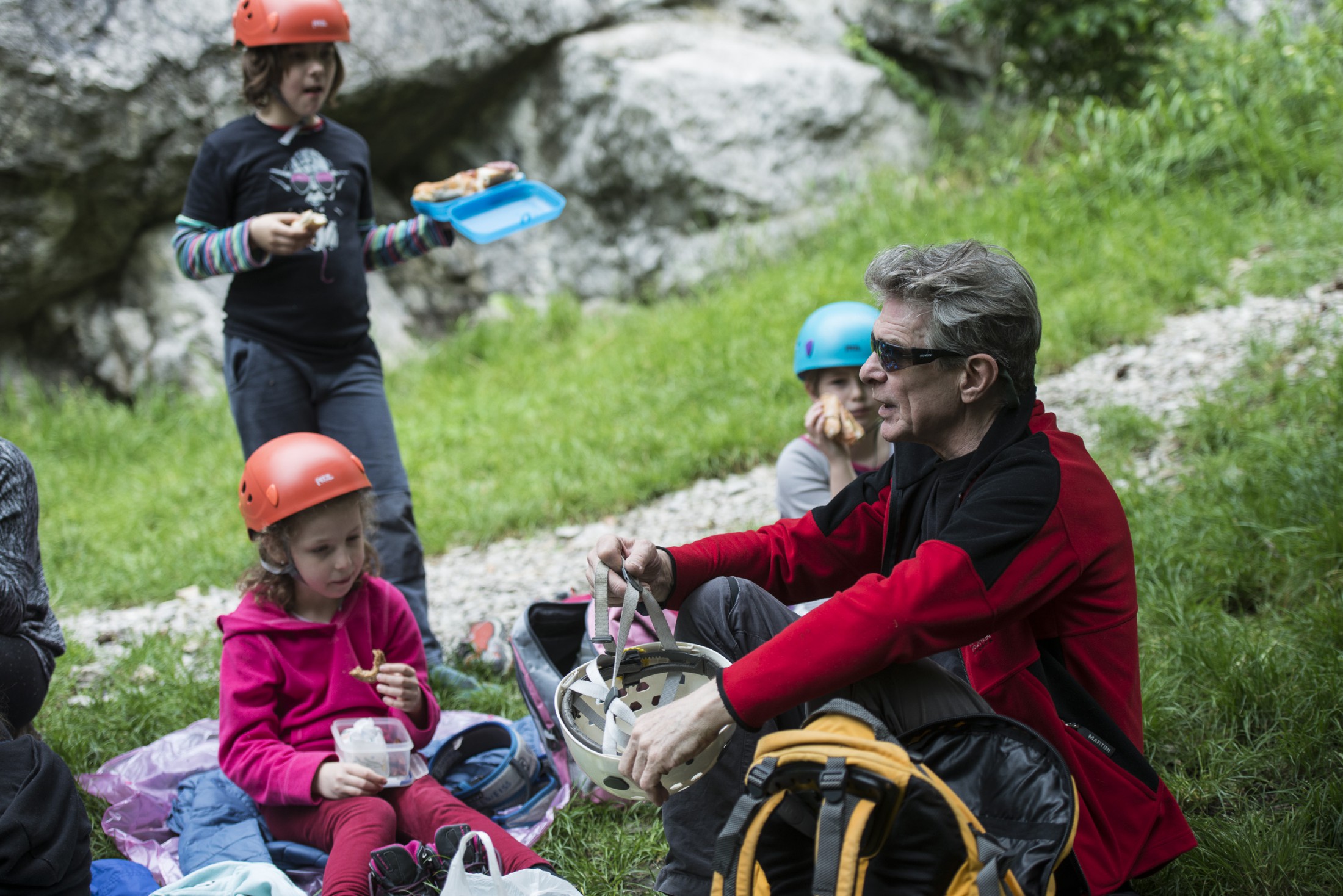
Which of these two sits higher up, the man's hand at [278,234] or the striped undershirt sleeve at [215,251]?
the man's hand at [278,234]

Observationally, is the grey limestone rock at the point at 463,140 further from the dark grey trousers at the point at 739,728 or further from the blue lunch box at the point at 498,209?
the dark grey trousers at the point at 739,728

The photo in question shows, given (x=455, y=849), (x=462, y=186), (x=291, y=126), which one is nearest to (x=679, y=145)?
(x=462, y=186)

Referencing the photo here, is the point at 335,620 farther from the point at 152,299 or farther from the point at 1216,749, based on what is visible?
the point at 152,299

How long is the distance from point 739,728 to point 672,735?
1.01 ft

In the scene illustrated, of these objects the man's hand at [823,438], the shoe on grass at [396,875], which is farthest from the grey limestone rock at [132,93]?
the shoe on grass at [396,875]

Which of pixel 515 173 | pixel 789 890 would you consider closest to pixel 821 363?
pixel 515 173

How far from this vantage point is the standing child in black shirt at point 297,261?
392 centimetres

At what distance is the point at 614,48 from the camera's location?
9383mm

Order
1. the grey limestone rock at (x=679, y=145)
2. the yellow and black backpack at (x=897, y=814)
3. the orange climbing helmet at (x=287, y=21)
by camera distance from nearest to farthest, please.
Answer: the yellow and black backpack at (x=897, y=814) → the orange climbing helmet at (x=287, y=21) → the grey limestone rock at (x=679, y=145)

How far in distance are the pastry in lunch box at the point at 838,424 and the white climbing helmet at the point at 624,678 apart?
56.1 inches

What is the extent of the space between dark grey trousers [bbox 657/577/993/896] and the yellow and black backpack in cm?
11

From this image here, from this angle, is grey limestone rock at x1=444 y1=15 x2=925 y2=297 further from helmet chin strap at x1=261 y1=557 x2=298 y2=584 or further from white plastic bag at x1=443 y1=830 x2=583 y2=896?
white plastic bag at x1=443 y1=830 x2=583 y2=896

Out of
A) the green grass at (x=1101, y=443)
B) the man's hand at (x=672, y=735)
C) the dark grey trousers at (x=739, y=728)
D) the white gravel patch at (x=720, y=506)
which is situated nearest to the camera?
the man's hand at (x=672, y=735)

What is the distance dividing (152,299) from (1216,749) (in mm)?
8276
